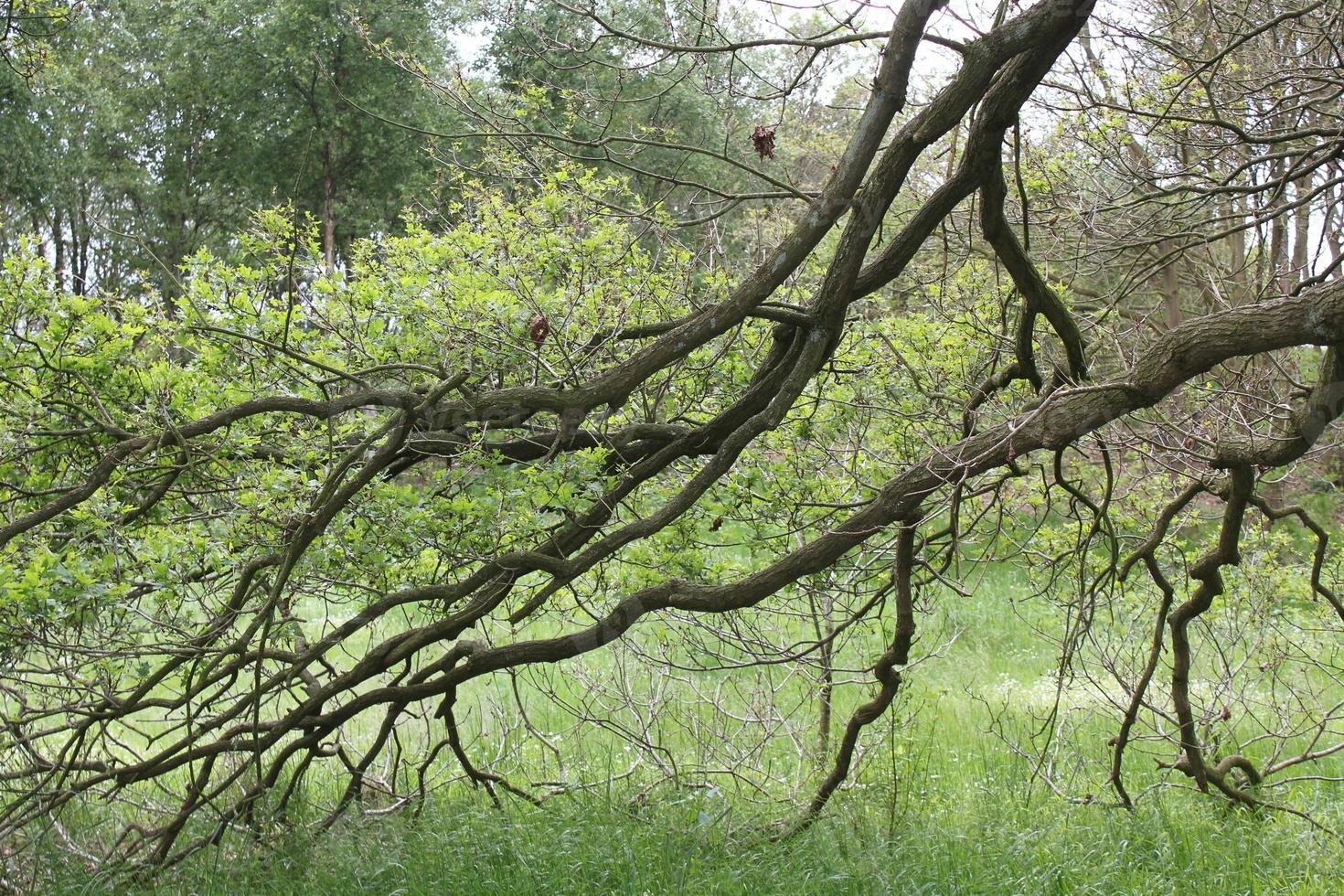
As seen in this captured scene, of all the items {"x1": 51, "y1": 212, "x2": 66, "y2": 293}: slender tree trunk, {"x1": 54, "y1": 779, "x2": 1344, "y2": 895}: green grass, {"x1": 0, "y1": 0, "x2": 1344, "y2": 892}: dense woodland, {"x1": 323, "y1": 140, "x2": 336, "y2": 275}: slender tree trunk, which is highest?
{"x1": 51, "y1": 212, "x2": 66, "y2": 293}: slender tree trunk

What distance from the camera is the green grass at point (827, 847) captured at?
4.58m

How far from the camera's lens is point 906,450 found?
5.38 metres

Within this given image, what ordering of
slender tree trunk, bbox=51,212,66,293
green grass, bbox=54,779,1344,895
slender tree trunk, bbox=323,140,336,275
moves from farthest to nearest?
slender tree trunk, bbox=51,212,66,293 < slender tree trunk, bbox=323,140,336,275 < green grass, bbox=54,779,1344,895

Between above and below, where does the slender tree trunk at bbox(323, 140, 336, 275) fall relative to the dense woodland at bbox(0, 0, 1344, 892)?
above

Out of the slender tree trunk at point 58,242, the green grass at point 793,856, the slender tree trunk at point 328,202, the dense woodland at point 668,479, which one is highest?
the slender tree trunk at point 58,242

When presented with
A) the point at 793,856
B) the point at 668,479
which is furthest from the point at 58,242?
the point at 793,856

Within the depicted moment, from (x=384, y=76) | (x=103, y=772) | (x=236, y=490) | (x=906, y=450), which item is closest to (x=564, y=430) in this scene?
(x=236, y=490)

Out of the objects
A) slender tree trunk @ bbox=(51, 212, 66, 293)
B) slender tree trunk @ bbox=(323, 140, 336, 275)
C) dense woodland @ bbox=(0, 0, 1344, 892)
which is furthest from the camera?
slender tree trunk @ bbox=(51, 212, 66, 293)

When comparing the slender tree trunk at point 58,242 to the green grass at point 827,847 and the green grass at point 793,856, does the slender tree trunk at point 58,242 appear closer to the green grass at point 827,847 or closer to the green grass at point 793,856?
the green grass at point 827,847

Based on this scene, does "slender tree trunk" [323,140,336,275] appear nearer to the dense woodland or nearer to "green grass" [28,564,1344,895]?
the dense woodland

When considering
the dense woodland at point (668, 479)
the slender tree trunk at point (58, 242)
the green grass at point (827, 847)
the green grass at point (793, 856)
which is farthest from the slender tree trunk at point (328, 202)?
the green grass at point (793, 856)

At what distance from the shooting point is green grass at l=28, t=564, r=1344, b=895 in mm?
4578

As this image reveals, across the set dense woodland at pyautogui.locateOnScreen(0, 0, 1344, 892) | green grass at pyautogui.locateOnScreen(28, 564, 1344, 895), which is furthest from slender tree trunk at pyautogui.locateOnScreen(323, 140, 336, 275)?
green grass at pyautogui.locateOnScreen(28, 564, 1344, 895)

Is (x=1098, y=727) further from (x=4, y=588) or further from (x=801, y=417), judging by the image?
(x=4, y=588)
